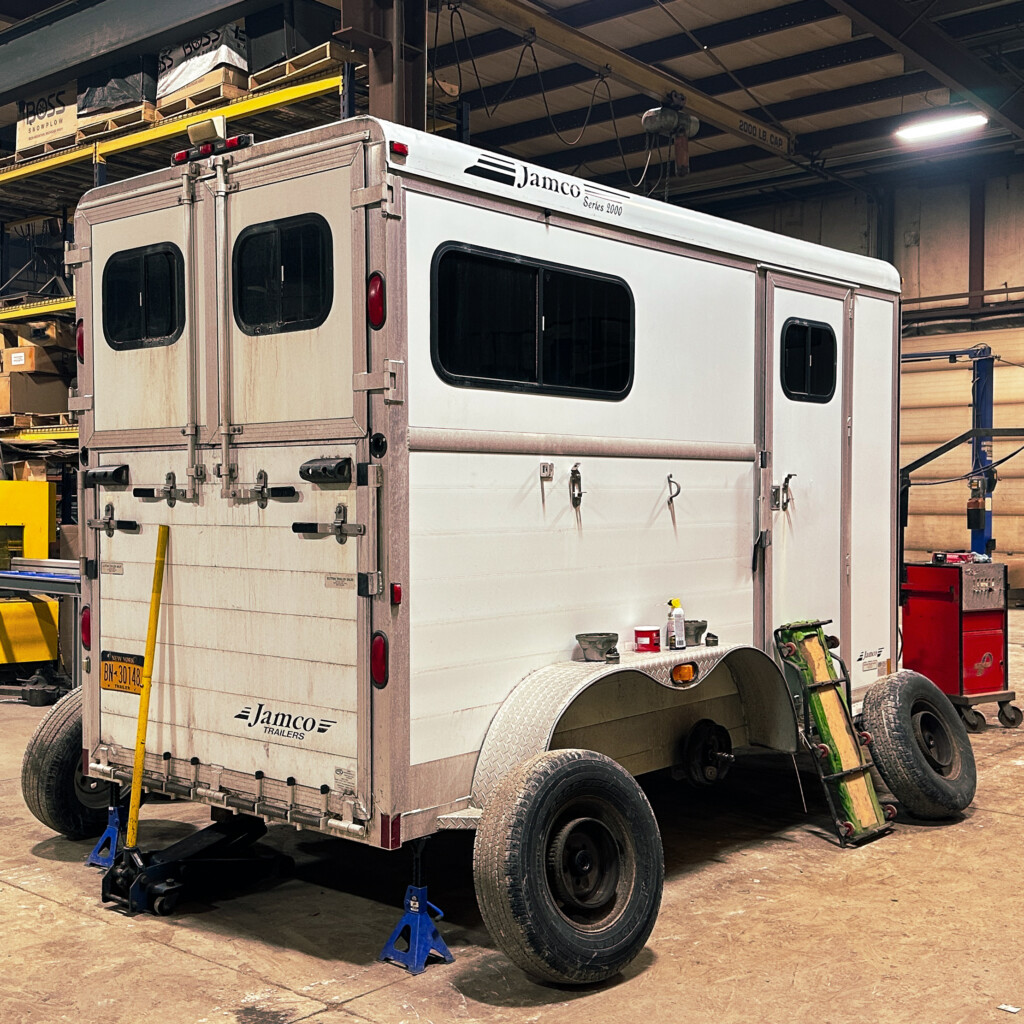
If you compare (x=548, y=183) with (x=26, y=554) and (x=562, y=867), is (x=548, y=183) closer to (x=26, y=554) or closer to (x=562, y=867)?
(x=562, y=867)

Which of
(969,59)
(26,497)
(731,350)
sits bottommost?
(26,497)

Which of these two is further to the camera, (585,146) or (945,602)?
(585,146)

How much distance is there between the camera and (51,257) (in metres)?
13.0

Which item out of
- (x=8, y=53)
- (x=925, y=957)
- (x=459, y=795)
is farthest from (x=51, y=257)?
(x=925, y=957)

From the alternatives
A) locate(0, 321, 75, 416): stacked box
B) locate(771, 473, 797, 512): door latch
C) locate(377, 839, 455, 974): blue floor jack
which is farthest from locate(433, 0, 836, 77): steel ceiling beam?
locate(377, 839, 455, 974): blue floor jack

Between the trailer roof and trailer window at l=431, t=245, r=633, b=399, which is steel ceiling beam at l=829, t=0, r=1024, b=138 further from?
trailer window at l=431, t=245, r=633, b=399

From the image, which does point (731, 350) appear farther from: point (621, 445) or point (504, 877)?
point (504, 877)

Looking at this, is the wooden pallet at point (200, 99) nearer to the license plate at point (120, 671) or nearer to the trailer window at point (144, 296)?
the trailer window at point (144, 296)

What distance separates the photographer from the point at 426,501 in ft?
14.1

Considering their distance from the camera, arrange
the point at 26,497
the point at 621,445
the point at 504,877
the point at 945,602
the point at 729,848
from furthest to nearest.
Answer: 1. the point at 26,497
2. the point at 945,602
3. the point at 729,848
4. the point at 621,445
5. the point at 504,877

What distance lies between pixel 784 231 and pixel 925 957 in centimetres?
1728

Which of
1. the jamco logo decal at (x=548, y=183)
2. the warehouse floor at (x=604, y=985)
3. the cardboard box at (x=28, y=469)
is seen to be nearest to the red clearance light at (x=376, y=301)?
the jamco logo decal at (x=548, y=183)

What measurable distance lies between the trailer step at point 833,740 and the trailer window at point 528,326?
170 cm

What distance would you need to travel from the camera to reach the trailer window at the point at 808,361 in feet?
20.4
